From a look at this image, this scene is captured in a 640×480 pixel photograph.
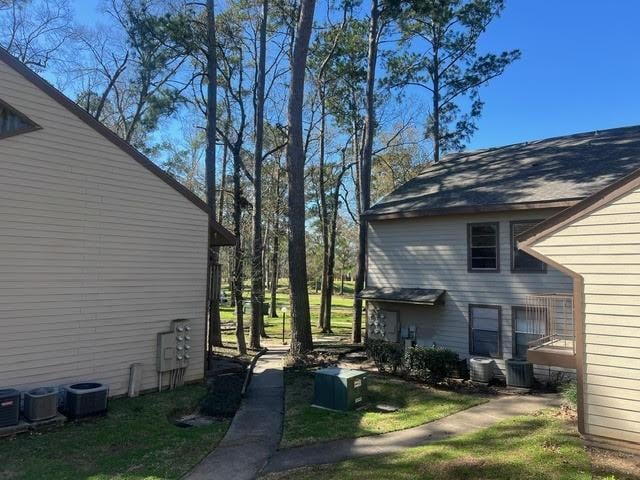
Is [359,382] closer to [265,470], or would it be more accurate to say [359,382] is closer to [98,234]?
[265,470]

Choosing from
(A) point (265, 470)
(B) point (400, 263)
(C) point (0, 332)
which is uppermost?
(B) point (400, 263)

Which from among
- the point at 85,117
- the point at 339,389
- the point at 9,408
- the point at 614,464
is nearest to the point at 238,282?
the point at 339,389

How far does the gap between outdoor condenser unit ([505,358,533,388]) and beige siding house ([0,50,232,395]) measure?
7882 millimetres

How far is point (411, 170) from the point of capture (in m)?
33.0

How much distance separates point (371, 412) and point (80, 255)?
6.86 metres

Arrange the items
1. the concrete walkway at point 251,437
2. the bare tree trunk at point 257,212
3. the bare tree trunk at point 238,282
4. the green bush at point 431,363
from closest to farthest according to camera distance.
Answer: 1. the concrete walkway at point 251,437
2. the green bush at point 431,363
3. the bare tree trunk at point 238,282
4. the bare tree trunk at point 257,212

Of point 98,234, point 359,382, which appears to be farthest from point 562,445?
point 98,234

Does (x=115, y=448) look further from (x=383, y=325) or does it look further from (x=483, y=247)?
(x=483, y=247)

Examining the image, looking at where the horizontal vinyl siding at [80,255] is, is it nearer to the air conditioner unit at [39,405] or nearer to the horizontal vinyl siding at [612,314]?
the air conditioner unit at [39,405]

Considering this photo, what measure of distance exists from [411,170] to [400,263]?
1870 centimetres

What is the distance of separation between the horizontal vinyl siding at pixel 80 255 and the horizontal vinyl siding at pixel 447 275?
6432 millimetres

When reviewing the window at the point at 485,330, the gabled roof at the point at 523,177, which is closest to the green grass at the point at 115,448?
the window at the point at 485,330

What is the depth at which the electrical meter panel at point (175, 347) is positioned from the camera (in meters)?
11.5

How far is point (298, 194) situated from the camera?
1525 cm
